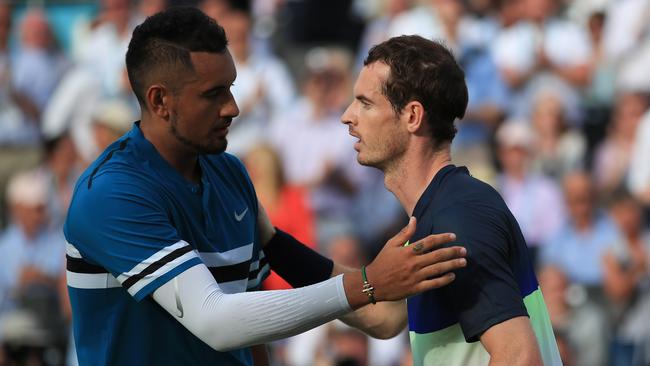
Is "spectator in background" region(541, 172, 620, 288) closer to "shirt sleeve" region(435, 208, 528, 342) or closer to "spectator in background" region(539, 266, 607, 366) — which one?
"spectator in background" region(539, 266, 607, 366)

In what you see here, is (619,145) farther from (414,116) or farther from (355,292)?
(355,292)

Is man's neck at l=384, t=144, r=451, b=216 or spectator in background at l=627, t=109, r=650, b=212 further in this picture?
spectator in background at l=627, t=109, r=650, b=212

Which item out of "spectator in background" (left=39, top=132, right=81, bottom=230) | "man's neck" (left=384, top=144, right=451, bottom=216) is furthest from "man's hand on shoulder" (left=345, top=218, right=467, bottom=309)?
"spectator in background" (left=39, top=132, right=81, bottom=230)

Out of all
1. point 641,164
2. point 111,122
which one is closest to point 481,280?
point 641,164

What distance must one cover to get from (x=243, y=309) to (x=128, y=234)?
41 cm

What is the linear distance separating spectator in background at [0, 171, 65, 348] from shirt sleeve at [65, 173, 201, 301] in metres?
5.68

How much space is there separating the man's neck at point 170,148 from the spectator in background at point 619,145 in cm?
473

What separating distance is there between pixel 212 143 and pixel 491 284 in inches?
40.3

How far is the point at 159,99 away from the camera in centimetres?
364

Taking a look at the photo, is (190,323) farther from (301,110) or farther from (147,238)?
(301,110)

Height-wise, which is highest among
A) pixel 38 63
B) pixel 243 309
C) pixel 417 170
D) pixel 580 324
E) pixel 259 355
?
pixel 38 63

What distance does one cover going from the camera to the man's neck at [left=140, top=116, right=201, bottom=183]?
12.0 feet

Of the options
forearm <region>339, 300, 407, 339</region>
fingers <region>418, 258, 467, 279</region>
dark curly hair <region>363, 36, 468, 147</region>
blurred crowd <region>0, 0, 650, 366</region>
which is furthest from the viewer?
blurred crowd <region>0, 0, 650, 366</region>

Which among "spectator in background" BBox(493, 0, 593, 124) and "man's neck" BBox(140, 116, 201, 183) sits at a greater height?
"spectator in background" BBox(493, 0, 593, 124)
